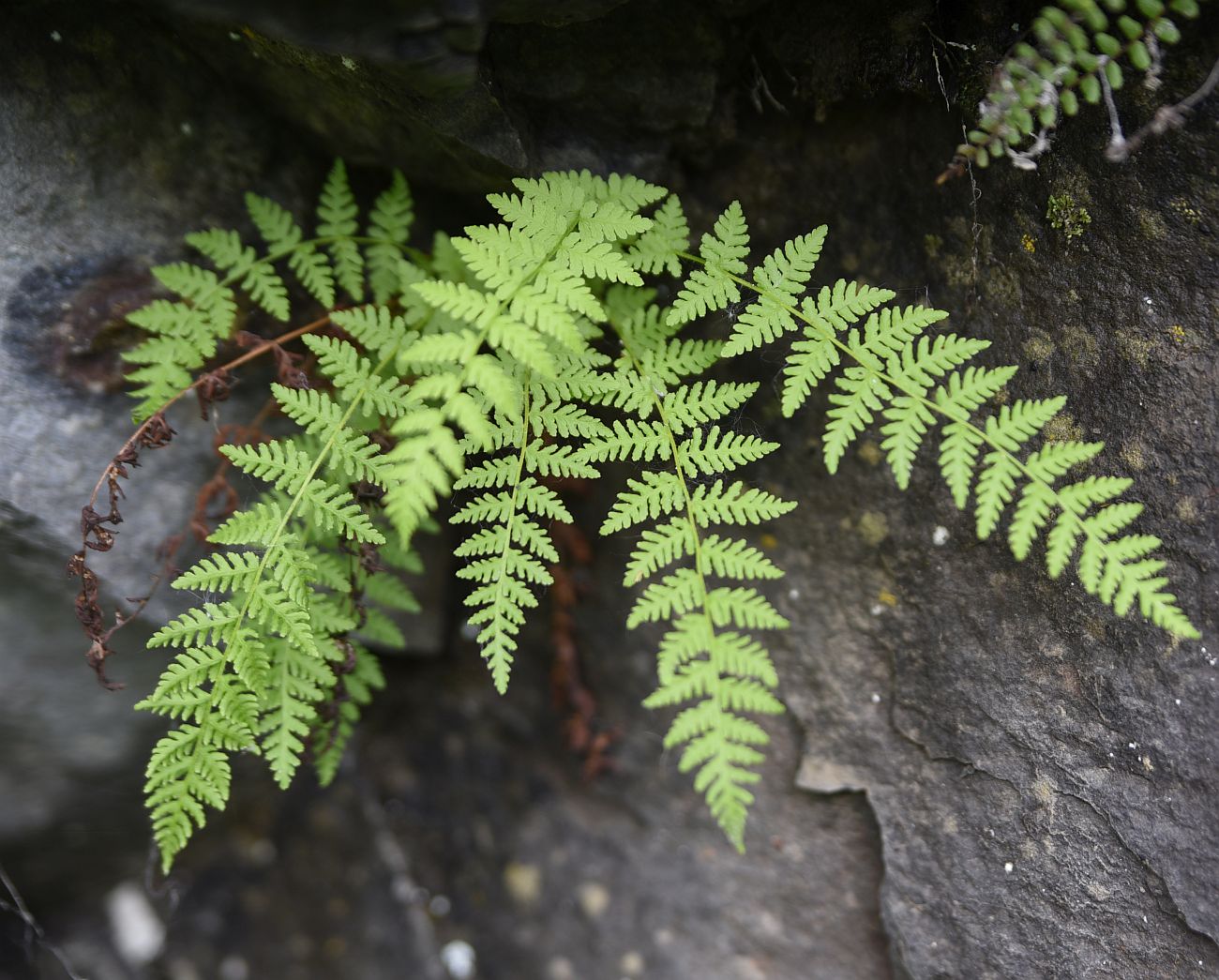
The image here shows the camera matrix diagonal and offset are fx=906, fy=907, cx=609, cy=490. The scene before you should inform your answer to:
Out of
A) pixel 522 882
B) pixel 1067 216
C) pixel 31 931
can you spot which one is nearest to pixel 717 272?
pixel 1067 216

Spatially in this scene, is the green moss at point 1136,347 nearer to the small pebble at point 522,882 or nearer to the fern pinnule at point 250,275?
the fern pinnule at point 250,275

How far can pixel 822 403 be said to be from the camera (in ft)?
9.21

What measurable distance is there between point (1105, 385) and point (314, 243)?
2226 millimetres

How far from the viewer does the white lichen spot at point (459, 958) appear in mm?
3604

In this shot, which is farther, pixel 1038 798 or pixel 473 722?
pixel 473 722

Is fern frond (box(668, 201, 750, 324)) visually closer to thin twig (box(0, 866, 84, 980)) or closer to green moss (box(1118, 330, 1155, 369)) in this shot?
green moss (box(1118, 330, 1155, 369))

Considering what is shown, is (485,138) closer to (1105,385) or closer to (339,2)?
(339,2)

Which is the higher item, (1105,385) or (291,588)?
(1105,385)

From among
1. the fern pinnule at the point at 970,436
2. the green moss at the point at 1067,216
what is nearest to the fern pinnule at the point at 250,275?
the fern pinnule at the point at 970,436

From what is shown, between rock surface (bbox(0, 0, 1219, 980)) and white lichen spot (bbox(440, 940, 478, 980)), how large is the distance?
1.29 feet

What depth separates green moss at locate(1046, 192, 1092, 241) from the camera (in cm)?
224

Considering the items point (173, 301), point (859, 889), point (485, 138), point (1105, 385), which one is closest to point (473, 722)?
point (859, 889)

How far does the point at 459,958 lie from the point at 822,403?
8.58ft

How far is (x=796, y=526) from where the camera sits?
9.77ft
